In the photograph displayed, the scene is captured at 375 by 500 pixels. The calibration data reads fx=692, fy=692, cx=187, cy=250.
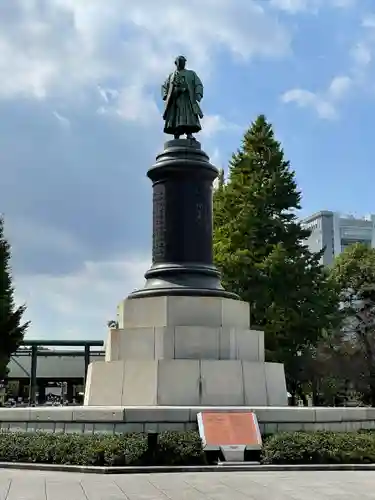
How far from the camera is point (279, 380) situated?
657 inches

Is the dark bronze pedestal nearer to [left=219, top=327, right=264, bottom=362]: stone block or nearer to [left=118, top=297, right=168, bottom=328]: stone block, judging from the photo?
[left=118, top=297, right=168, bottom=328]: stone block

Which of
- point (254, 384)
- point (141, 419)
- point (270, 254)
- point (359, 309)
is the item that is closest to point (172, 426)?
point (141, 419)

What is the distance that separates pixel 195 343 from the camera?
52.1ft

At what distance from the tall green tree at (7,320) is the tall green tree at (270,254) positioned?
11.6 metres

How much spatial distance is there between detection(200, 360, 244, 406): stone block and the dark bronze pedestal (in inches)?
85.6

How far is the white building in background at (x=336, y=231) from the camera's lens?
326 ft

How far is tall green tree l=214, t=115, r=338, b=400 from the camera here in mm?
31484

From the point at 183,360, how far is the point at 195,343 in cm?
72

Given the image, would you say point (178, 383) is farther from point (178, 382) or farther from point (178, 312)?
point (178, 312)

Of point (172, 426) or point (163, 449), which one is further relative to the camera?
point (172, 426)

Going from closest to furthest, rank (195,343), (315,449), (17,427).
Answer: (315,449), (17,427), (195,343)

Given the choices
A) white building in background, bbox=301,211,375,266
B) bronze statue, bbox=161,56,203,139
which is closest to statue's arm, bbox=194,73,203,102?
bronze statue, bbox=161,56,203,139

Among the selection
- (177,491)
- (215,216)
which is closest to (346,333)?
(215,216)

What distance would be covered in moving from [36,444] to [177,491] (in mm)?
4297
